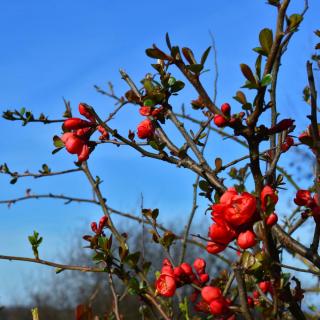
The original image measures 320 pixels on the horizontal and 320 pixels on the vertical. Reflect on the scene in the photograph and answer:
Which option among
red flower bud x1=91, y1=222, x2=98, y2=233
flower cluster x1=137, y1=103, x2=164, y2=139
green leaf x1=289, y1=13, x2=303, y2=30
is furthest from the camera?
red flower bud x1=91, y1=222, x2=98, y2=233

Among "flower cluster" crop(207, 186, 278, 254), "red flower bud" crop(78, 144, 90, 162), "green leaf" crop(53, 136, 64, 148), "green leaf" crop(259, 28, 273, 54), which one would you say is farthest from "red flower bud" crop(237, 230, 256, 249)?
"green leaf" crop(53, 136, 64, 148)

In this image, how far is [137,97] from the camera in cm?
144

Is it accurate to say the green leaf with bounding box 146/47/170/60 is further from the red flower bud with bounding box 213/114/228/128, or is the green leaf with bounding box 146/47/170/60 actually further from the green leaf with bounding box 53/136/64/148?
the green leaf with bounding box 53/136/64/148

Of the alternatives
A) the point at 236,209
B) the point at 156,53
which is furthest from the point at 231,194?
the point at 156,53

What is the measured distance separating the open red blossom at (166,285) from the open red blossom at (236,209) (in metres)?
0.25

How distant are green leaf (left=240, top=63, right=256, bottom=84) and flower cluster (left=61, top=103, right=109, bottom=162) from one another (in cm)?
44

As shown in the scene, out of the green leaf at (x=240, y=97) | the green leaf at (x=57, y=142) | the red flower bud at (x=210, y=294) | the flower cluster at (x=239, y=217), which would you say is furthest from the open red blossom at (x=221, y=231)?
the green leaf at (x=57, y=142)

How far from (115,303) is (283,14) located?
3.31 feet

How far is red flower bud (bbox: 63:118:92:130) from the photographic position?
1.21 metres

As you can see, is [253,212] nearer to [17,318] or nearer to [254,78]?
[254,78]

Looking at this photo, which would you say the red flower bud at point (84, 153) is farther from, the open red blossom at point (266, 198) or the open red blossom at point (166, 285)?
the open red blossom at point (266, 198)

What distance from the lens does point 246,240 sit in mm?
941

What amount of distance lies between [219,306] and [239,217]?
215 mm

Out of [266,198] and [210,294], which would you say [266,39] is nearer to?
[266,198]
